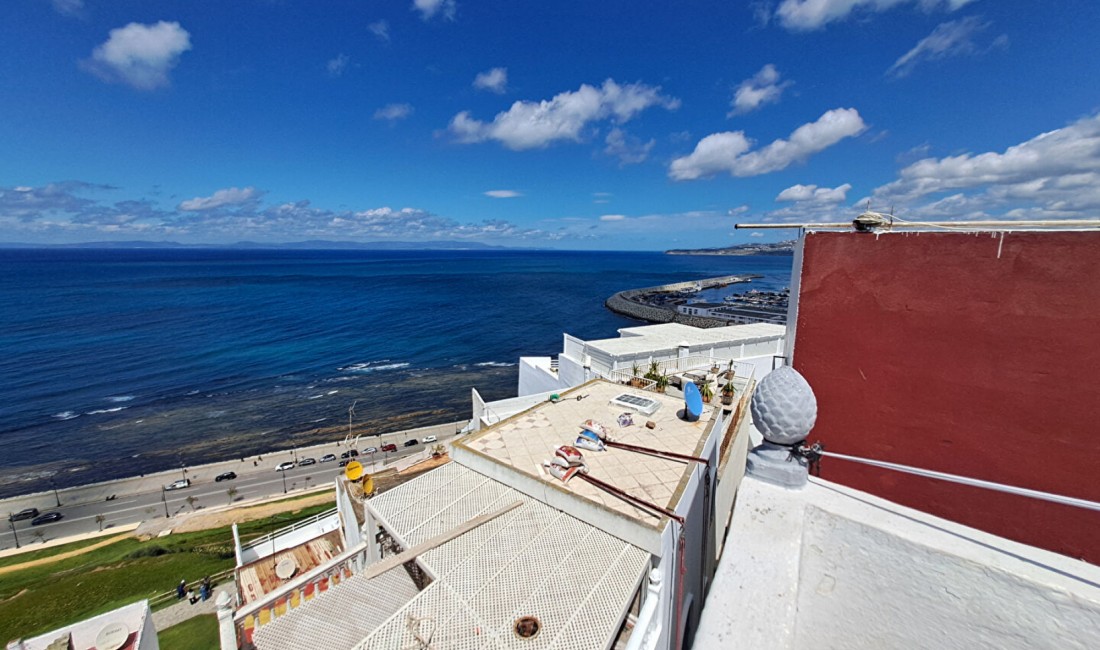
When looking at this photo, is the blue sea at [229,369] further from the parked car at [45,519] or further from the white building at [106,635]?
the white building at [106,635]

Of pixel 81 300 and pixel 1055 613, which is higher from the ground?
pixel 1055 613

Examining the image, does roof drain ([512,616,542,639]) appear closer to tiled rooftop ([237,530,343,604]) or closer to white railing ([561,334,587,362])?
tiled rooftop ([237,530,343,604])

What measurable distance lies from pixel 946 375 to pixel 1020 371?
927 mm

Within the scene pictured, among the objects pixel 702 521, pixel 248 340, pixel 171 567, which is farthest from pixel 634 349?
pixel 248 340

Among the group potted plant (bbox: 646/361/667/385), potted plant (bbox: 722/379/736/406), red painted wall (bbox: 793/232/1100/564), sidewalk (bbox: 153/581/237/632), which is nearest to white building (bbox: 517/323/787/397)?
potted plant (bbox: 646/361/667/385)

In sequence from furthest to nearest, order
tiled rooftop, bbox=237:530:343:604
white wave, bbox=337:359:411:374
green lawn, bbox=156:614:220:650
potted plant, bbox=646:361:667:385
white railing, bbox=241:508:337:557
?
1. white wave, bbox=337:359:411:374
2. white railing, bbox=241:508:337:557
3. potted plant, bbox=646:361:667:385
4. green lawn, bbox=156:614:220:650
5. tiled rooftop, bbox=237:530:343:604

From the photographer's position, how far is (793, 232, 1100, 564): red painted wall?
685cm

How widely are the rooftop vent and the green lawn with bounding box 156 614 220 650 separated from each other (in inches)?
723

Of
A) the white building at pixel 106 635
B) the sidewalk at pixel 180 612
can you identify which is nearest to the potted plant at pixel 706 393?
the white building at pixel 106 635

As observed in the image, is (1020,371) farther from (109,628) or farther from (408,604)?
(109,628)

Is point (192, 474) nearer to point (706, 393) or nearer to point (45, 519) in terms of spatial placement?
point (45, 519)

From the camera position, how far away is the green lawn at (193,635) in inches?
683

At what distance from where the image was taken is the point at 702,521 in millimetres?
11016

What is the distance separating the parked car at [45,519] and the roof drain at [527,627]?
47.1 m
